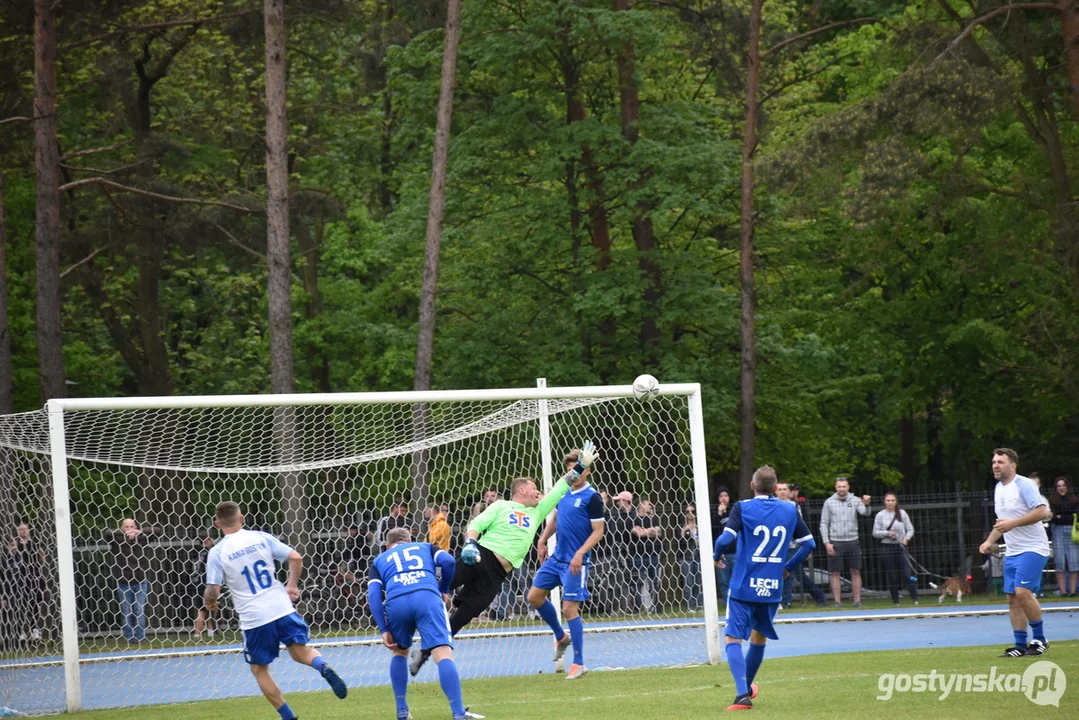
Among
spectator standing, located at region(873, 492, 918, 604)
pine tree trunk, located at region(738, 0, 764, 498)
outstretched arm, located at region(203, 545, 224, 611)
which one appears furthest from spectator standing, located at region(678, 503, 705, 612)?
outstretched arm, located at region(203, 545, 224, 611)

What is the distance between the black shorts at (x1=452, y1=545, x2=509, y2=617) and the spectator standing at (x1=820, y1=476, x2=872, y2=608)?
1021 cm

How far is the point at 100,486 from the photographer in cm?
2038

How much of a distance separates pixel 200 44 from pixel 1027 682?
22.8 metres

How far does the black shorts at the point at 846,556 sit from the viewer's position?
21078 millimetres

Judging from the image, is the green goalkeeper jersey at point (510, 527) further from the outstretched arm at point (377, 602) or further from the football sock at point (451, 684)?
the football sock at point (451, 684)

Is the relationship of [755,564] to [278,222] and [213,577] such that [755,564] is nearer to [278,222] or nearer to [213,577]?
[213,577]

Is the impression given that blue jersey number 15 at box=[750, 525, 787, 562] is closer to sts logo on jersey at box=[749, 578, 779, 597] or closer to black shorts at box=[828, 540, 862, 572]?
sts logo on jersey at box=[749, 578, 779, 597]

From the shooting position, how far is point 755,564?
32.9 ft

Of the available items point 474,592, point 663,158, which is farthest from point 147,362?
point 474,592

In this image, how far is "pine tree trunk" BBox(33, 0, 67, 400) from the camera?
2169cm

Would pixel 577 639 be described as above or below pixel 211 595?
below

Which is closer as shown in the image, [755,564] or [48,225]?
[755,564]

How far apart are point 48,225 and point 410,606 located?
48.7 ft

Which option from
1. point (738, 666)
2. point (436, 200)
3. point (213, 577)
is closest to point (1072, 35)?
point (436, 200)
